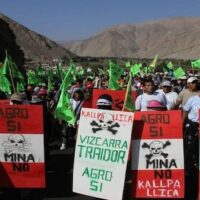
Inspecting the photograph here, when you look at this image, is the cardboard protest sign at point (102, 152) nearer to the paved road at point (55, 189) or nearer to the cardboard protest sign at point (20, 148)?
the cardboard protest sign at point (20, 148)

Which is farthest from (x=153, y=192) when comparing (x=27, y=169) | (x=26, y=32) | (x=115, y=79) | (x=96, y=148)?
(x=26, y=32)

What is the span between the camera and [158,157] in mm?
7961

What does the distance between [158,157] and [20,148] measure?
5.93 ft

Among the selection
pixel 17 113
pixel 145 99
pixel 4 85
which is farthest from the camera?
pixel 4 85

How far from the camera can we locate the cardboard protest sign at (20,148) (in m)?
8.30

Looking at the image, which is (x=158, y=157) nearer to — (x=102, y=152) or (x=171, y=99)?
(x=102, y=152)

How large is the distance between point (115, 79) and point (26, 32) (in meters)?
181

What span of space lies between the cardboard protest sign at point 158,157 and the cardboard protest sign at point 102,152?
0.70 ft

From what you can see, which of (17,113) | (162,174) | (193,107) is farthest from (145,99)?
(17,113)

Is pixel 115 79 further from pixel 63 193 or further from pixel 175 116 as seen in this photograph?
pixel 175 116

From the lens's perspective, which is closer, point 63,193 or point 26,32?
point 63,193

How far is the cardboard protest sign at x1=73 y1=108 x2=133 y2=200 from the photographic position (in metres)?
7.77

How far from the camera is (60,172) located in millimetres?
11336

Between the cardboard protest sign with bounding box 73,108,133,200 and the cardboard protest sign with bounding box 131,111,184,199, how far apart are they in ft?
0.70
